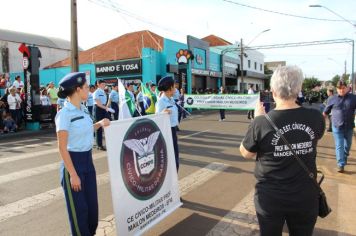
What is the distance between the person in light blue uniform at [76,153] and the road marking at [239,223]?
1676 mm

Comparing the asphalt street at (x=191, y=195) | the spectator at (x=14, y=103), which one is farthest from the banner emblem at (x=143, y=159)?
the spectator at (x=14, y=103)

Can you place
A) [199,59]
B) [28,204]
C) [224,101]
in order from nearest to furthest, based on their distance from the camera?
[28,204] < [224,101] < [199,59]

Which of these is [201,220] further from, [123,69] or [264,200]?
[123,69]

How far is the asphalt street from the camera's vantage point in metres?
4.64

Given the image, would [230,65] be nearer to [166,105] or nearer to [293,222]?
[166,105]

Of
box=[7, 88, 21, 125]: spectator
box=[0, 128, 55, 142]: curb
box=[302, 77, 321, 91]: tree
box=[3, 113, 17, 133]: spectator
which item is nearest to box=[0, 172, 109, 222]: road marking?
box=[0, 128, 55, 142]: curb

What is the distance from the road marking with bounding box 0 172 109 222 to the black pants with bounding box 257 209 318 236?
394 cm

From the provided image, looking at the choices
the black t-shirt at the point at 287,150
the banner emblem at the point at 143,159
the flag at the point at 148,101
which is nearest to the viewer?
the black t-shirt at the point at 287,150

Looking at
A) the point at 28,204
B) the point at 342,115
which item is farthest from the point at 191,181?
the point at 342,115

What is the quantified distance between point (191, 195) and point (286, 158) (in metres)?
3.58

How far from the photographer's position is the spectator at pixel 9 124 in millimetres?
14425

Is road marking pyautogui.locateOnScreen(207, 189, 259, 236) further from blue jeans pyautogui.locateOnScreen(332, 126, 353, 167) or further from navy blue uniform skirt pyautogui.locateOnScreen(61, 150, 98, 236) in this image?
blue jeans pyautogui.locateOnScreen(332, 126, 353, 167)

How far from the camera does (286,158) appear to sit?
2547 mm

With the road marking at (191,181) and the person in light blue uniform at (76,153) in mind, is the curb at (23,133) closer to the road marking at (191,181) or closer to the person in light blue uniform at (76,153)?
the road marking at (191,181)
